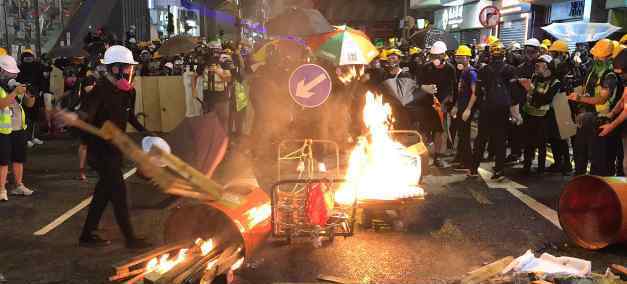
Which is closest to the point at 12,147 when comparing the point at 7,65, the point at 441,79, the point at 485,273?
the point at 7,65

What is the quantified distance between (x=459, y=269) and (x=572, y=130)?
512 cm

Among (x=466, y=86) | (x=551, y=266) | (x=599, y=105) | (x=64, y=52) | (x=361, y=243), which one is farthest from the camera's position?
(x=466, y=86)

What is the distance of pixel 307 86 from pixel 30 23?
66.2ft

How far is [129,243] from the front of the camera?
584 centimetres

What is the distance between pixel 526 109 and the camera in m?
A: 9.56

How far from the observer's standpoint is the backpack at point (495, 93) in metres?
8.70

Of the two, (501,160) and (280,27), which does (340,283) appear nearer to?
(501,160)

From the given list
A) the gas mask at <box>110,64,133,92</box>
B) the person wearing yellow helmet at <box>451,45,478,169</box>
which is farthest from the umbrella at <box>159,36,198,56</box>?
the gas mask at <box>110,64,133,92</box>

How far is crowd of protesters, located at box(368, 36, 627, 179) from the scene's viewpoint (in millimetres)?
7441

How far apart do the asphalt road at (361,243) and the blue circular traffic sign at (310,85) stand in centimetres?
176

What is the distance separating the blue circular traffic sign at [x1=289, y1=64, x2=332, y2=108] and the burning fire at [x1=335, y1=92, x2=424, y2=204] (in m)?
0.77

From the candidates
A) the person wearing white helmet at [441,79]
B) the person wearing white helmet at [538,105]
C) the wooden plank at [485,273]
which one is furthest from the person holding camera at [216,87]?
the wooden plank at [485,273]

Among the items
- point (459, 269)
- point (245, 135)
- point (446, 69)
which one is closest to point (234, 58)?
point (245, 135)

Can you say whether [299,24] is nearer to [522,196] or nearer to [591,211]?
[522,196]
